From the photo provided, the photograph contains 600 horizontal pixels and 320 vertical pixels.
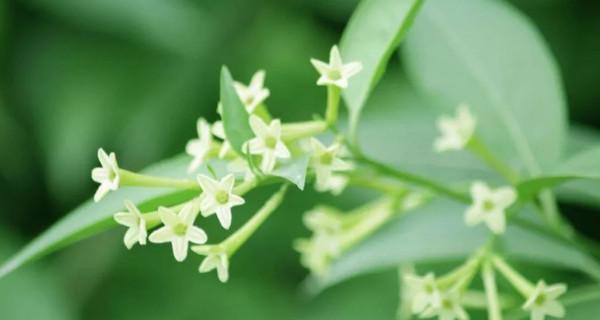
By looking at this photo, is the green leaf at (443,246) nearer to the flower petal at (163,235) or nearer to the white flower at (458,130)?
the white flower at (458,130)

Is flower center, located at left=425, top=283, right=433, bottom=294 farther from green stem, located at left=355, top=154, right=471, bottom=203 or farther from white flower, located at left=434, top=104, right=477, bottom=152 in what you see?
white flower, located at left=434, top=104, right=477, bottom=152

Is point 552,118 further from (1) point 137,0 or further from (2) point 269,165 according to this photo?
(1) point 137,0

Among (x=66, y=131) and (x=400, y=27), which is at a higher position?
(x=66, y=131)

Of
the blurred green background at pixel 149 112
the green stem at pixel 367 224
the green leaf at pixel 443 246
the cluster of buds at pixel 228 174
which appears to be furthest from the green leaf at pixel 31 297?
the cluster of buds at pixel 228 174

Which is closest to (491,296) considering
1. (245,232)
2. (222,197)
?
(245,232)

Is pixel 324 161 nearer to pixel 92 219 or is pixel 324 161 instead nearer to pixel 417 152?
pixel 92 219

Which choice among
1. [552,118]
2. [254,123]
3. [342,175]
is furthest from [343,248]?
[254,123]

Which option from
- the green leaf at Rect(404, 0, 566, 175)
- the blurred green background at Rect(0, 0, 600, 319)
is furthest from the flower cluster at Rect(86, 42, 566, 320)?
the blurred green background at Rect(0, 0, 600, 319)
